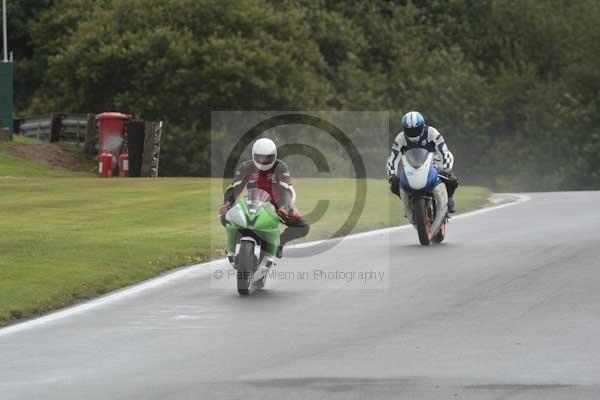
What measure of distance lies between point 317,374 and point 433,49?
5583 centimetres

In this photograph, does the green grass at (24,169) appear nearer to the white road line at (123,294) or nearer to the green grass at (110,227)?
the green grass at (110,227)

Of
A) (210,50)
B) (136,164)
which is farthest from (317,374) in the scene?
(210,50)

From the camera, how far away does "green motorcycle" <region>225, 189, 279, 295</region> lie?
14.1 metres

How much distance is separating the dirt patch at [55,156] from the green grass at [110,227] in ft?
24.3

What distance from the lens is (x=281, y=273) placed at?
16375mm

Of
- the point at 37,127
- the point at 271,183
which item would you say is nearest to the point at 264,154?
the point at 271,183

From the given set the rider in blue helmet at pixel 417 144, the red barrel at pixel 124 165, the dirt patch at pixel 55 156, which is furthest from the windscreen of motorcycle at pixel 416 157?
the dirt patch at pixel 55 156

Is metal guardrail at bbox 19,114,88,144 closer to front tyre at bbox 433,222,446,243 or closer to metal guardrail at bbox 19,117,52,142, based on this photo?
metal guardrail at bbox 19,117,52,142

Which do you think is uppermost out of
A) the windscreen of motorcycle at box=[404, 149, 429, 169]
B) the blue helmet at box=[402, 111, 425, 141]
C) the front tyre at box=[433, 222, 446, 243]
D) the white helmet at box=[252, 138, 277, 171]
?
the blue helmet at box=[402, 111, 425, 141]

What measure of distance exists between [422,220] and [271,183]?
4.18 meters

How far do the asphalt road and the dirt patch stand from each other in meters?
23.0

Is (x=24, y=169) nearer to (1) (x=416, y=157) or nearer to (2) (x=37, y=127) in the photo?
(2) (x=37, y=127)

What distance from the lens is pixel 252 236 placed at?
1428 cm

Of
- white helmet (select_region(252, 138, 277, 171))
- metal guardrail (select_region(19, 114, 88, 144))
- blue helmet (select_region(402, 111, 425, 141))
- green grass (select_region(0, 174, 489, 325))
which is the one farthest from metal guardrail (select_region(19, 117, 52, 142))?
white helmet (select_region(252, 138, 277, 171))
